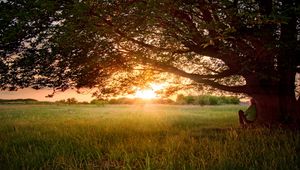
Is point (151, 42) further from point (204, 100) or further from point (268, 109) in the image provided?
point (204, 100)

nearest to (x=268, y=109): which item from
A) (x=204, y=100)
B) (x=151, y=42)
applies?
(x=151, y=42)

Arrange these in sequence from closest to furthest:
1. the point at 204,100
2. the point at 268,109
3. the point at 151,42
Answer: the point at 151,42 < the point at 268,109 < the point at 204,100

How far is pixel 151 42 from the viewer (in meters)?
16.2

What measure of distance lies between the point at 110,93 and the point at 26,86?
4106 mm

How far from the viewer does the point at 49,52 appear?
1533 centimetres

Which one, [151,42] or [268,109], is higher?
[151,42]

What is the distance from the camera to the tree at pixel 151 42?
11414 mm

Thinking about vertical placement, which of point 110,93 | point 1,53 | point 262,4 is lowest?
point 110,93

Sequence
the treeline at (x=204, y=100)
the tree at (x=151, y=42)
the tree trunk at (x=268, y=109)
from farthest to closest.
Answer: the treeline at (x=204, y=100) < the tree trunk at (x=268, y=109) < the tree at (x=151, y=42)

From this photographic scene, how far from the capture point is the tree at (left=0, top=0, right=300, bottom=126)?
37.4ft

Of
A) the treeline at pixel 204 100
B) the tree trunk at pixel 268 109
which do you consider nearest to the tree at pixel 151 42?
the tree trunk at pixel 268 109

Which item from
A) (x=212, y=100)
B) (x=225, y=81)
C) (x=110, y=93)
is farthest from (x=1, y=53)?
(x=212, y=100)

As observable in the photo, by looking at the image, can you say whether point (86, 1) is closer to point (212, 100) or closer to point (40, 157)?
point (40, 157)

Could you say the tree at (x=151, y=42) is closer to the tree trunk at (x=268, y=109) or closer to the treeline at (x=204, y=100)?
the tree trunk at (x=268, y=109)
